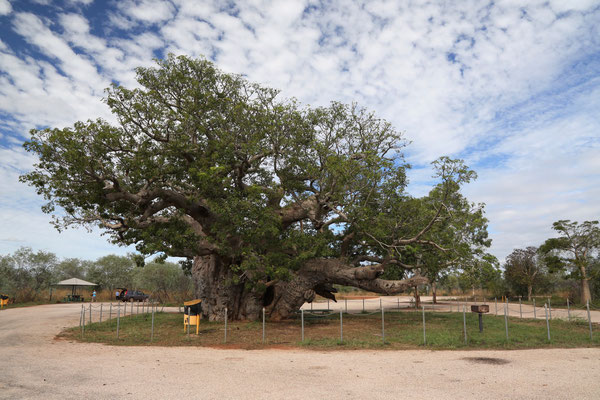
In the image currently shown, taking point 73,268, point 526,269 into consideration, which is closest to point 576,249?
point 526,269

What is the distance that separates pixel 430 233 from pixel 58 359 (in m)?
15.1

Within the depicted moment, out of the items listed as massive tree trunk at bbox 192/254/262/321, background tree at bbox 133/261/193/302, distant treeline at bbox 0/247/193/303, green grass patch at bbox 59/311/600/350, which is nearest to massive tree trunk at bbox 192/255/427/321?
massive tree trunk at bbox 192/254/262/321

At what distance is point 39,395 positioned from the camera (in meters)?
7.13

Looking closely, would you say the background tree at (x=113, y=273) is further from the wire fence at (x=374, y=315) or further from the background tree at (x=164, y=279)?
the wire fence at (x=374, y=315)

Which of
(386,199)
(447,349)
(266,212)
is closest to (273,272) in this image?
(266,212)

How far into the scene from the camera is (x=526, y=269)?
136 ft

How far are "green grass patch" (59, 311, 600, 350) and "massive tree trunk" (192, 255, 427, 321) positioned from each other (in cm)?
101

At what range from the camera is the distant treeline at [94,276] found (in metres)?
44.2

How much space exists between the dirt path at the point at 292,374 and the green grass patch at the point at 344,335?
1.12m

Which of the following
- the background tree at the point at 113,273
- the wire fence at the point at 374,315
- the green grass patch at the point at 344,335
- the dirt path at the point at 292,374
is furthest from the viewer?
the background tree at the point at 113,273

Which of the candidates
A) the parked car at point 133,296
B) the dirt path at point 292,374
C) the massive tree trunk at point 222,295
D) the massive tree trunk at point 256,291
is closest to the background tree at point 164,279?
the parked car at point 133,296

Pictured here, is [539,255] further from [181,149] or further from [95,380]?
[95,380]

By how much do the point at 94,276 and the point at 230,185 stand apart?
51.0 m

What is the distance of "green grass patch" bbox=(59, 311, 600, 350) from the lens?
13.0 metres
